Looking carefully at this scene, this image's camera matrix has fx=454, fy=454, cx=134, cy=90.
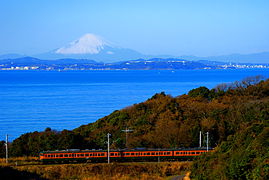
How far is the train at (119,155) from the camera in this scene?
24419 millimetres

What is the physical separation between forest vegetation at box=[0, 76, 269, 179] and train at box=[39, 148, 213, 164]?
10.2 feet

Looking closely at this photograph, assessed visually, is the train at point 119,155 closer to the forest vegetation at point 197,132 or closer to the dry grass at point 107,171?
the dry grass at point 107,171

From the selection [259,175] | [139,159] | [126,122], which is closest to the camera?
[259,175]

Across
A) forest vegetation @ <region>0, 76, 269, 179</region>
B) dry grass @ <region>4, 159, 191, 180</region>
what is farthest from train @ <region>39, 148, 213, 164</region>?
forest vegetation @ <region>0, 76, 269, 179</region>

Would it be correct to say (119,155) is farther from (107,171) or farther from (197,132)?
(197,132)

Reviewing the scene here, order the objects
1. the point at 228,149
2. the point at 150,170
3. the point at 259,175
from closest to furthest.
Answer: the point at 259,175 → the point at 228,149 → the point at 150,170

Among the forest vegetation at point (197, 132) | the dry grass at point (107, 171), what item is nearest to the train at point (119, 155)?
the dry grass at point (107, 171)

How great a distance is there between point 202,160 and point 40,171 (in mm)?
8049

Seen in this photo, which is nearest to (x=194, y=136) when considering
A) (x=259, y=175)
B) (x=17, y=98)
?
(x=259, y=175)

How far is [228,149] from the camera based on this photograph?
18.9 metres

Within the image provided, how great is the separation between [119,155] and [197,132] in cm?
674

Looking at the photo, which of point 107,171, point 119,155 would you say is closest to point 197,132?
point 119,155

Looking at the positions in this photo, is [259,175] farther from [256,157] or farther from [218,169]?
[218,169]

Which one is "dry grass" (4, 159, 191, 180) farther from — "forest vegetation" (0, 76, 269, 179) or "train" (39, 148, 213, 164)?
"forest vegetation" (0, 76, 269, 179)
